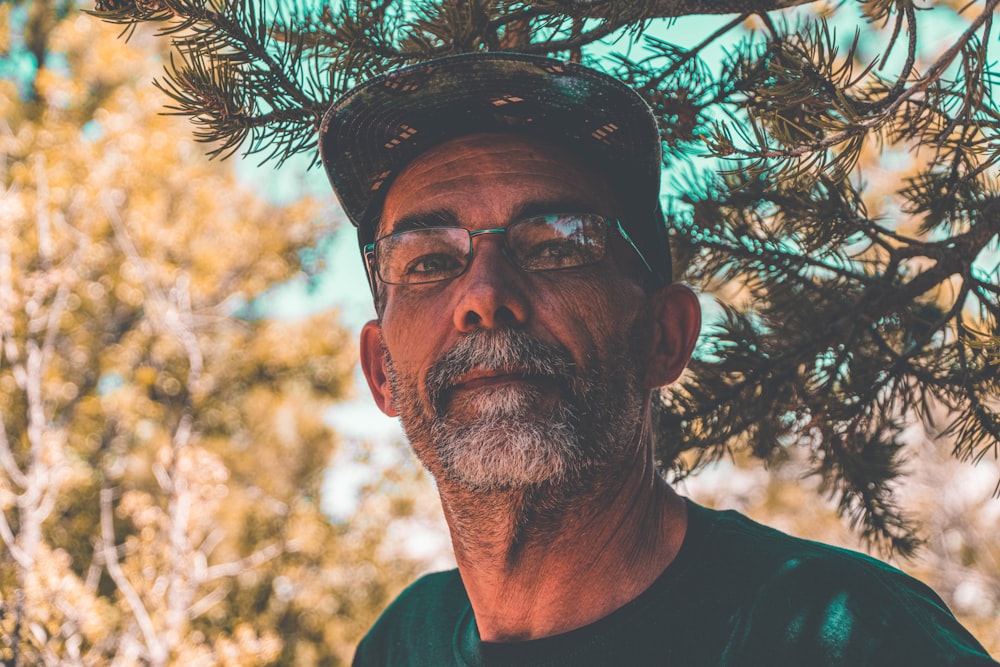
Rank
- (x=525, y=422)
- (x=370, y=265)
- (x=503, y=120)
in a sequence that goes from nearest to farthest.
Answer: (x=525, y=422) < (x=503, y=120) < (x=370, y=265)

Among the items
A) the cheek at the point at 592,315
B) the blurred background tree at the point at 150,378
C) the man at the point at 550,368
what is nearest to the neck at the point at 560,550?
the man at the point at 550,368

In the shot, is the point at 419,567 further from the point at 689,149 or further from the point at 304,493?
the point at 689,149

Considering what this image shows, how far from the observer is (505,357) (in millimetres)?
1695

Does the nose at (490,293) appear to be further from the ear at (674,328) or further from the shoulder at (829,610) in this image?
the shoulder at (829,610)

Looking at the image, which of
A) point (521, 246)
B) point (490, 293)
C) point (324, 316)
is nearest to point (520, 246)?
point (521, 246)

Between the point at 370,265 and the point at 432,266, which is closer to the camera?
the point at 432,266

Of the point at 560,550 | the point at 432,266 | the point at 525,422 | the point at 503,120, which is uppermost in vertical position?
the point at 503,120

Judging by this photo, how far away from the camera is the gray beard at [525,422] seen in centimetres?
167

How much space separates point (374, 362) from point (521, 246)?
672 mm

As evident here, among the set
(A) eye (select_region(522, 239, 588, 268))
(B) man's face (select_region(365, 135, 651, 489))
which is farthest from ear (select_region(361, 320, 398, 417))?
(A) eye (select_region(522, 239, 588, 268))

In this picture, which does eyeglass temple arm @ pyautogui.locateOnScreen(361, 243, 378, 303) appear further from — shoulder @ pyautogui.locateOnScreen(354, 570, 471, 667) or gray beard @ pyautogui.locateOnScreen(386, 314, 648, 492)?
shoulder @ pyautogui.locateOnScreen(354, 570, 471, 667)

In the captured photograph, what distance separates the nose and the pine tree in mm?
468

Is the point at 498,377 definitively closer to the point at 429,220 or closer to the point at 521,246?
the point at 521,246

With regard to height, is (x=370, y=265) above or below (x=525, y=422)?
above
